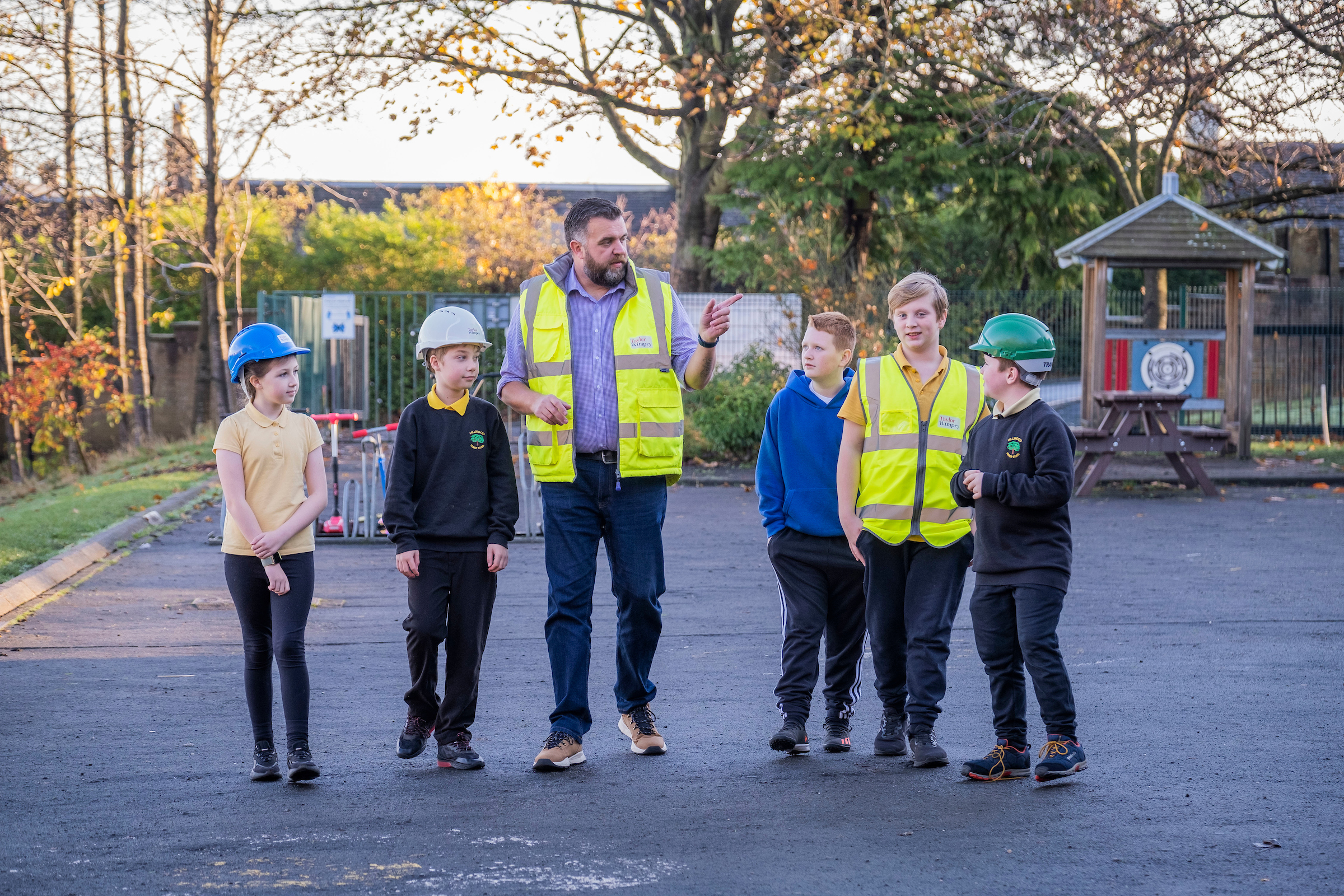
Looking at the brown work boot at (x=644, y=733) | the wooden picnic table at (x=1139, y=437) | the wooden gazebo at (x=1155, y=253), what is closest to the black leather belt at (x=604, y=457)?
the brown work boot at (x=644, y=733)

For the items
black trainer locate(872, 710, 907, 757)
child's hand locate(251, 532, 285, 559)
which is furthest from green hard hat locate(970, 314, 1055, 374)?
child's hand locate(251, 532, 285, 559)

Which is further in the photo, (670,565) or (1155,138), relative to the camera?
(1155,138)

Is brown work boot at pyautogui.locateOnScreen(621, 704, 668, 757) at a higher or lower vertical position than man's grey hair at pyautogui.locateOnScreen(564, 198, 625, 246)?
lower

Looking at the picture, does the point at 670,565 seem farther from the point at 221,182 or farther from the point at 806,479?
the point at 221,182

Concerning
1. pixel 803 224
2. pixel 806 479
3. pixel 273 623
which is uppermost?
pixel 803 224

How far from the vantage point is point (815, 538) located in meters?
5.29

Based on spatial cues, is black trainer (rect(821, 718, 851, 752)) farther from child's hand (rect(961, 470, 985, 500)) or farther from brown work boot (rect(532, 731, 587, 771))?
child's hand (rect(961, 470, 985, 500))

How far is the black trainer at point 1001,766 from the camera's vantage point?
4785 millimetres

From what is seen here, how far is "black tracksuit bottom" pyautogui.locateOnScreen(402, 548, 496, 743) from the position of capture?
509 centimetres

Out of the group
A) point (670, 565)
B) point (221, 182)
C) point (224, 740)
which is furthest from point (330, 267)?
point (224, 740)

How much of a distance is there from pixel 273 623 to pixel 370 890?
1.46m

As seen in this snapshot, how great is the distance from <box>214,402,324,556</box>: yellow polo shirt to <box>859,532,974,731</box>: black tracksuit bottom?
80.9 inches

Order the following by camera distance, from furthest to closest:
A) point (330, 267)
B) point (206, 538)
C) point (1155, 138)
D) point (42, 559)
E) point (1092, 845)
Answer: point (330, 267) → point (1155, 138) → point (206, 538) → point (42, 559) → point (1092, 845)

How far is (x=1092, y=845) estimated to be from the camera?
13.4 ft
